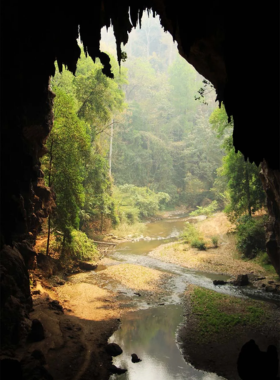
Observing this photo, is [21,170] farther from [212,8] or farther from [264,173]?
[264,173]

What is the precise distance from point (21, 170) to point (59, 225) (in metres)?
7.43

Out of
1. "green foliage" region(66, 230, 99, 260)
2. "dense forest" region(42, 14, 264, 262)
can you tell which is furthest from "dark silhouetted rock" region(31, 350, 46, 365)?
"green foliage" region(66, 230, 99, 260)

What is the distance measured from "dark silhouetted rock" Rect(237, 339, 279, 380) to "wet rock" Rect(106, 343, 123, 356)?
3.96m

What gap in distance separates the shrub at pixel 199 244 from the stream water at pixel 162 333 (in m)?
4.83

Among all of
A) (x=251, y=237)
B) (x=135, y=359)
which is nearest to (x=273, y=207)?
(x=251, y=237)

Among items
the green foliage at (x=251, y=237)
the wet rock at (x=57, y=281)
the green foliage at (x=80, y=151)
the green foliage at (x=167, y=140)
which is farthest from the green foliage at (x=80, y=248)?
the green foliage at (x=167, y=140)

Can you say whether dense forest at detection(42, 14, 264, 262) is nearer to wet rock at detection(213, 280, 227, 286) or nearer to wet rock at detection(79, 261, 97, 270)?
wet rock at detection(79, 261, 97, 270)

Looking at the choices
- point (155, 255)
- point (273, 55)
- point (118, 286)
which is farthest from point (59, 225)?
point (273, 55)

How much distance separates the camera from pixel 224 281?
57.0 ft

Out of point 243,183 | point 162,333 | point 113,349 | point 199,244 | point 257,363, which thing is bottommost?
point 162,333

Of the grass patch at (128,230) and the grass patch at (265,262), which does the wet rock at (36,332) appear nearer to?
the grass patch at (265,262)

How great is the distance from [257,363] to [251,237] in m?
14.8

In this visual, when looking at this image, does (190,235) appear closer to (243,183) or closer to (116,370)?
(243,183)

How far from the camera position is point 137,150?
2153 inches
